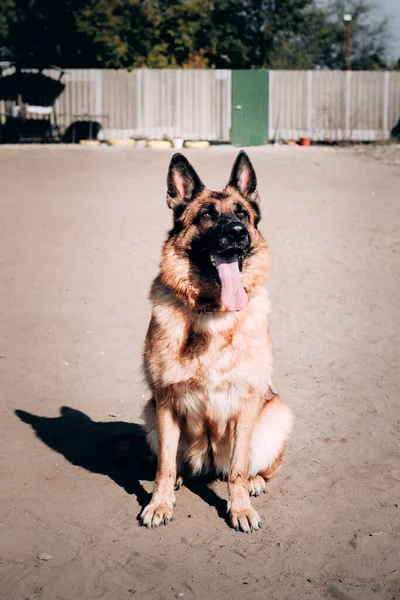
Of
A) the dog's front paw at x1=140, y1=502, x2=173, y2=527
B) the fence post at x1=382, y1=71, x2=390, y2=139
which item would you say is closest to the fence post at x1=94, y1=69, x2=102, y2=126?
the fence post at x1=382, y1=71, x2=390, y2=139

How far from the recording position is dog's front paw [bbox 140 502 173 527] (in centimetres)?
399

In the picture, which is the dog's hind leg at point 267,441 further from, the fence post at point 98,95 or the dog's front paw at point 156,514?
the fence post at point 98,95

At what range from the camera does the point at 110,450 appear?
4785 mm

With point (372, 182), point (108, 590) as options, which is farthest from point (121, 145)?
point (108, 590)

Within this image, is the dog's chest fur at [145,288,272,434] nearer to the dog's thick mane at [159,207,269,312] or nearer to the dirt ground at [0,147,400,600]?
the dog's thick mane at [159,207,269,312]

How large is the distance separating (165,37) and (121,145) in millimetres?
8633

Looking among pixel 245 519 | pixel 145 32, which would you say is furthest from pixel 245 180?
pixel 145 32

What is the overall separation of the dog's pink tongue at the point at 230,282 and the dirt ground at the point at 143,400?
3.87 feet

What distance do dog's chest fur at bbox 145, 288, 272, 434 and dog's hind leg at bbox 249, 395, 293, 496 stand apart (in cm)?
28

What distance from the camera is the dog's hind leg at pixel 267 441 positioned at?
4367 millimetres

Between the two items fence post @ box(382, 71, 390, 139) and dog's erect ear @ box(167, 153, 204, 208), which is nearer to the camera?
dog's erect ear @ box(167, 153, 204, 208)

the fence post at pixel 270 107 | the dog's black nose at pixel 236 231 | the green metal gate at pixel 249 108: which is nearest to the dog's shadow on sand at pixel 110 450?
the dog's black nose at pixel 236 231

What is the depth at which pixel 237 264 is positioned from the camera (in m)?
4.24

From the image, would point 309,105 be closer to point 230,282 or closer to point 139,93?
point 139,93
